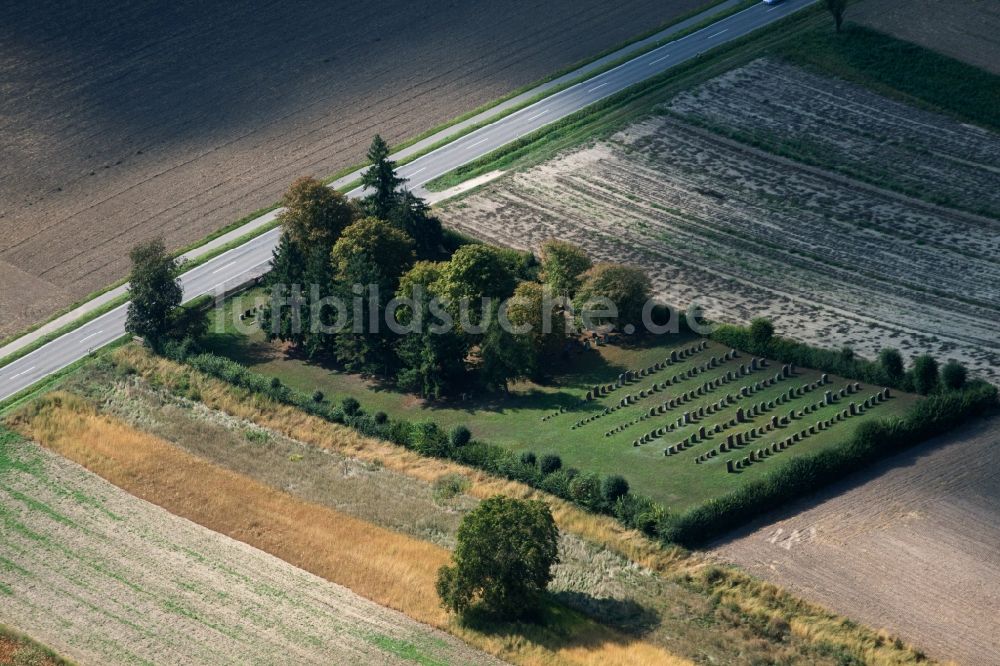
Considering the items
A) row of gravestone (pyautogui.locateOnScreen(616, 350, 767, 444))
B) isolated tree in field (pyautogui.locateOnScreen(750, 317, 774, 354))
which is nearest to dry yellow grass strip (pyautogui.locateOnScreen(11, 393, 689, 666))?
row of gravestone (pyautogui.locateOnScreen(616, 350, 767, 444))

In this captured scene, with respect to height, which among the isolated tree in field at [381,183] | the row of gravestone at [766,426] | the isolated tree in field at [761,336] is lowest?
the row of gravestone at [766,426]

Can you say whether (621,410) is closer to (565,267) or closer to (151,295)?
(565,267)

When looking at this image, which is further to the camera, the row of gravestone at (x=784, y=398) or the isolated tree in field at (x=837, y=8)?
the isolated tree in field at (x=837, y=8)

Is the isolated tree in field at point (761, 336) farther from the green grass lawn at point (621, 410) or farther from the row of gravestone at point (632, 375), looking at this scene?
the row of gravestone at point (632, 375)

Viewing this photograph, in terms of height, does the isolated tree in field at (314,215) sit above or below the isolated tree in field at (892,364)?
above

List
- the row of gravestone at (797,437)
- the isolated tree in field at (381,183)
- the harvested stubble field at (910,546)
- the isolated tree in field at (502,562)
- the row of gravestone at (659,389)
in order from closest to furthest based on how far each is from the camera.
Answer: the harvested stubble field at (910,546) < the isolated tree in field at (502,562) < the row of gravestone at (797,437) < the row of gravestone at (659,389) < the isolated tree in field at (381,183)

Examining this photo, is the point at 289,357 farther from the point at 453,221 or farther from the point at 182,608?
the point at 182,608

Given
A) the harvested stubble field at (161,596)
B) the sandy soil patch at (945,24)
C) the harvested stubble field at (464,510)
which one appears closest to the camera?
the harvested stubble field at (464,510)

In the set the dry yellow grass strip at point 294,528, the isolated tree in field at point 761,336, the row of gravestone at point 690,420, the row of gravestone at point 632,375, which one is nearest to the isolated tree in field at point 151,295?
the dry yellow grass strip at point 294,528
